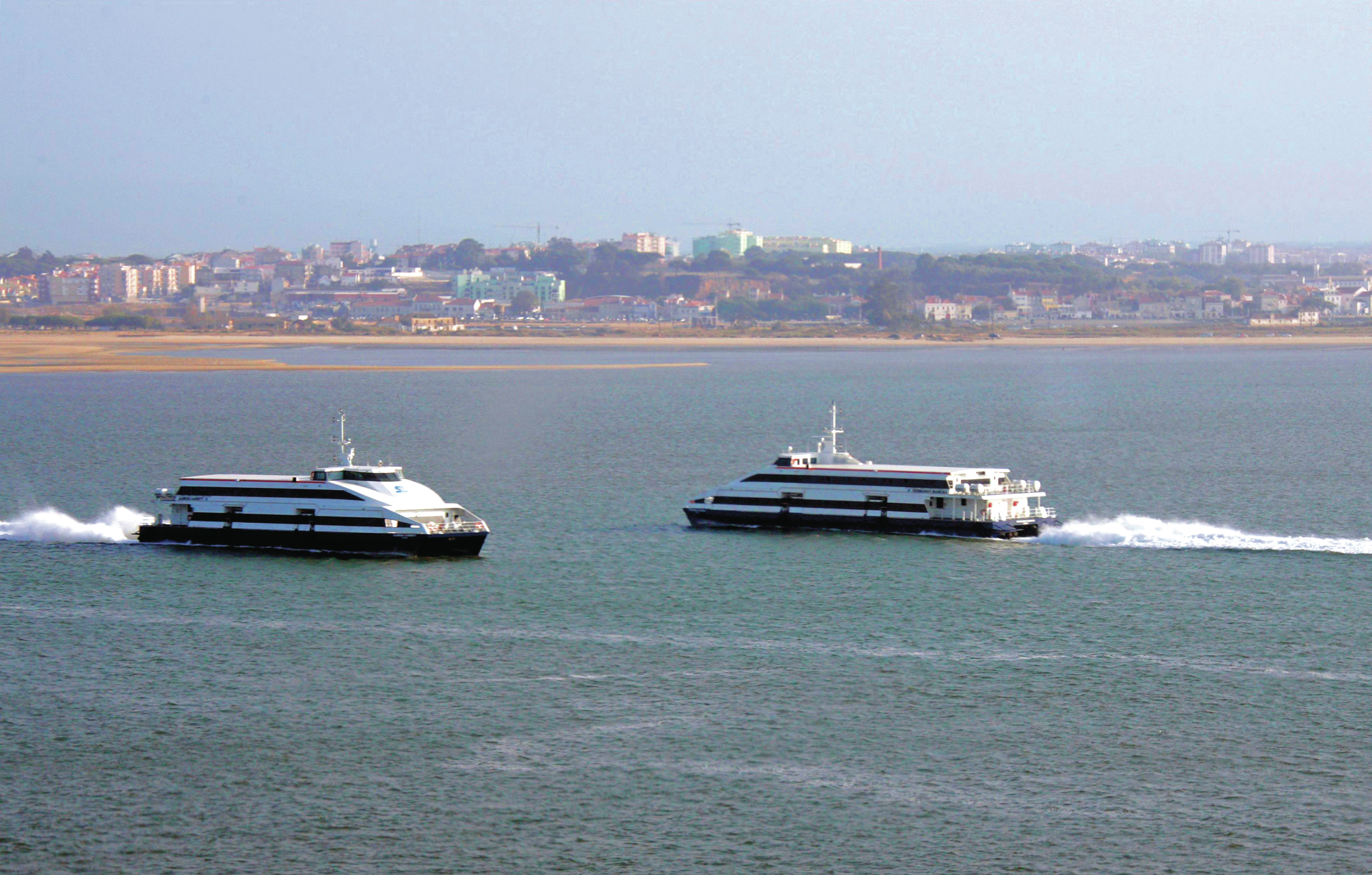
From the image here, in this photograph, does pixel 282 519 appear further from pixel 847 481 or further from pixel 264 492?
pixel 847 481

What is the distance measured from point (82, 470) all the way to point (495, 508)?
1209 inches

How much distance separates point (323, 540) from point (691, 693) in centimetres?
2727

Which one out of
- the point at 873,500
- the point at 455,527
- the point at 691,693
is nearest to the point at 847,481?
the point at 873,500

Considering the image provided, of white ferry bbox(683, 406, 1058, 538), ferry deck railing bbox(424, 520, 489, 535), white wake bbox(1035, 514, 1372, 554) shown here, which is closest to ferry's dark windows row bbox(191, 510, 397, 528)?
ferry deck railing bbox(424, 520, 489, 535)

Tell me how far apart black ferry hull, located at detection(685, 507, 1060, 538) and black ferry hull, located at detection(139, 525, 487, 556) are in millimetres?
13335

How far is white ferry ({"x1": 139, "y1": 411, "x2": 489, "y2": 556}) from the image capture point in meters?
68.8

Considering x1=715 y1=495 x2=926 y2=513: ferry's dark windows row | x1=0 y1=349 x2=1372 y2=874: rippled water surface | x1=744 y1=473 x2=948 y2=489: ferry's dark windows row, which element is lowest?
x1=0 y1=349 x2=1372 y2=874: rippled water surface

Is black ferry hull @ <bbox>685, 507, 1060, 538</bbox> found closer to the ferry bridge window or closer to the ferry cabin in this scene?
the ferry cabin

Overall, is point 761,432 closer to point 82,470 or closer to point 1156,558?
point 82,470

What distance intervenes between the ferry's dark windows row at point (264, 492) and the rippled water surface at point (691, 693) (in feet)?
9.13

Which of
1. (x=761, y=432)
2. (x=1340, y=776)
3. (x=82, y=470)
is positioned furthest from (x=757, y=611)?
(x=761, y=432)

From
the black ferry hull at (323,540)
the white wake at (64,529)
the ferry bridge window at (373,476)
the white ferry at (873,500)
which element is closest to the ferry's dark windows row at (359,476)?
the ferry bridge window at (373,476)

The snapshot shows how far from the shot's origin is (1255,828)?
3684 centimetres

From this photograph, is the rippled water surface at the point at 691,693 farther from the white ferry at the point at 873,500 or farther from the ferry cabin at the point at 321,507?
the ferry cabin at the point at 321,507
